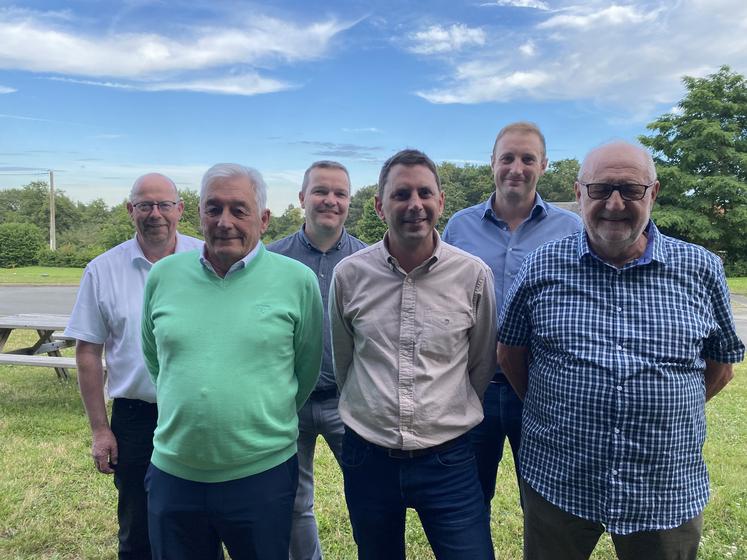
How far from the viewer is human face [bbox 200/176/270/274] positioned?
225 cm

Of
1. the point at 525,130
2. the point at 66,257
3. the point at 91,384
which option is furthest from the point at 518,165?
the point at 66,257

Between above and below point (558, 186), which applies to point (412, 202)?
below

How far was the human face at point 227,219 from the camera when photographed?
2248mm

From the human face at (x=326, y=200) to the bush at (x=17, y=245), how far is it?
4198 centimetres

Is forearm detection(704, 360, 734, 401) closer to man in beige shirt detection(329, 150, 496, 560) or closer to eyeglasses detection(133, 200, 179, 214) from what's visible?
man in beige shirt detection(329, 150, 496, 560)

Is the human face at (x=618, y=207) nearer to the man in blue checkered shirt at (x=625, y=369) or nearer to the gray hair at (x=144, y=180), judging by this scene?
the man in blue checkered shirt at (x=625, y=369)

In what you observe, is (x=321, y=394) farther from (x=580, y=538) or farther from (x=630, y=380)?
(x=630, y=380)

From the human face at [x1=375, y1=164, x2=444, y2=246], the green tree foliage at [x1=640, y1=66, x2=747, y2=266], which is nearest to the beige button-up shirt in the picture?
the human face at [x1=375, y1=164, x2=444, y2=246]

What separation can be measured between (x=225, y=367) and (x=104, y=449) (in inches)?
44.9

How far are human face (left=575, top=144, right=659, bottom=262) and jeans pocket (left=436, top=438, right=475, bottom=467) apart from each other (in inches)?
39.6

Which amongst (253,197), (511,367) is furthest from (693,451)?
(253,197)

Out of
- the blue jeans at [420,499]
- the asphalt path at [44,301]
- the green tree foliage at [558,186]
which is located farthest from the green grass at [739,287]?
the green tree foliage at [558,186]

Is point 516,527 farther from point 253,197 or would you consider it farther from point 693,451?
point 253,197

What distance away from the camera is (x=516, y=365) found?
2.53 m
